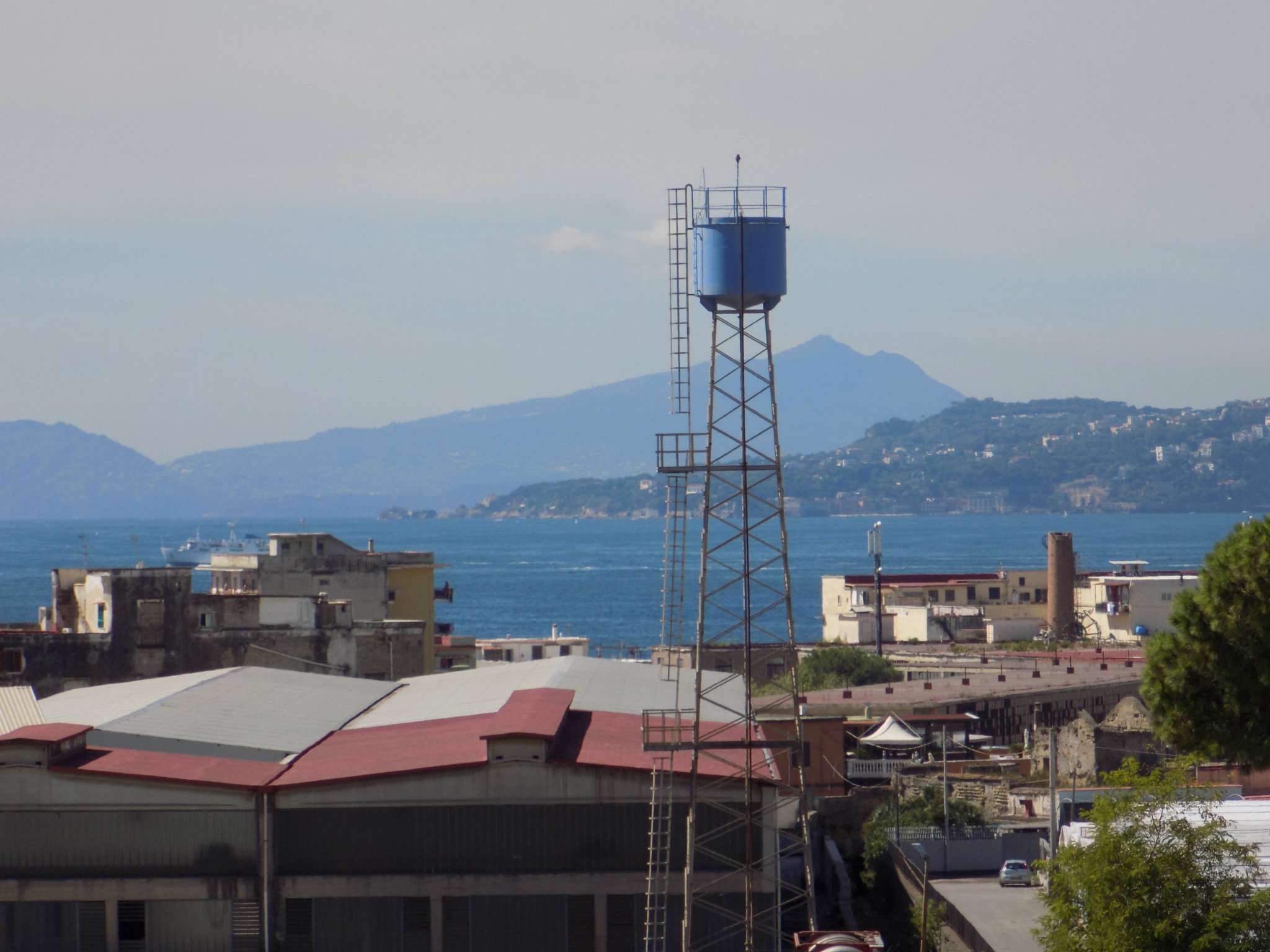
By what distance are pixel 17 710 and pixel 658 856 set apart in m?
14.1

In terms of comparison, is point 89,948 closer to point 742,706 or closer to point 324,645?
point 742,706

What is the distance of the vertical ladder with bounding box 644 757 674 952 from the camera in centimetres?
2455

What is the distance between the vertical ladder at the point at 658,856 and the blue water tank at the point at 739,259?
259 inches

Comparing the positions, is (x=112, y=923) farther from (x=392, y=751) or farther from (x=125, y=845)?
(x=392, y=751)

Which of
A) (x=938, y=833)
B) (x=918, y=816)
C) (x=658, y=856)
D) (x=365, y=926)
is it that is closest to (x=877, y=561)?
(x=918, y=816)

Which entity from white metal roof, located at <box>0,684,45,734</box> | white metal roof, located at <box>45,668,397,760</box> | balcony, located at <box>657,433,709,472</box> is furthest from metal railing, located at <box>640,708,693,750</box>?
white metal roof, located at <box>0,684,45,734</box>

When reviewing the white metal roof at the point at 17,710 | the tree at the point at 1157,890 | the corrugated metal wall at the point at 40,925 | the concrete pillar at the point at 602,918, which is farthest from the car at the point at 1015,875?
the corrugated metal wall at the point at 40,925

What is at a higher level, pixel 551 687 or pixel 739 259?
pixel 739 259

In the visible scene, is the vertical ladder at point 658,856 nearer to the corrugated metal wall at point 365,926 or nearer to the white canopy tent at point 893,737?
the corrugated metal wall at point 365,926

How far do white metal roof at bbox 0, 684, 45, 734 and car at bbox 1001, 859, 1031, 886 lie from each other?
66.4 ft

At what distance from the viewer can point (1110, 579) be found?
11738 centimetres

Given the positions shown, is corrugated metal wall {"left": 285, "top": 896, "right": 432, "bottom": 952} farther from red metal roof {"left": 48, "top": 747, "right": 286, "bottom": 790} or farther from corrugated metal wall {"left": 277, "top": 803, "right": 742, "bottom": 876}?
red metal roof {"left": 48, "top": 747, "right": 286, "bottom": 790}

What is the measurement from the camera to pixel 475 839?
2577cm

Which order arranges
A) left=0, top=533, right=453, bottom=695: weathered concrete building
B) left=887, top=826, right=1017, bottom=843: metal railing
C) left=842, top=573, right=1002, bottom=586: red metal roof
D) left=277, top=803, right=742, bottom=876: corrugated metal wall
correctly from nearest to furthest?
left=277, top=803, right=742, bottom=876: corrugated metal wall → left=887, top=826, right=1017, bottom=843: metal railing → left=0, top=533, right=453, bottom=695: weathered concrete building → left=842, top=573, right=1002, bottom=586: red metal roof
